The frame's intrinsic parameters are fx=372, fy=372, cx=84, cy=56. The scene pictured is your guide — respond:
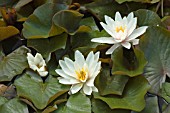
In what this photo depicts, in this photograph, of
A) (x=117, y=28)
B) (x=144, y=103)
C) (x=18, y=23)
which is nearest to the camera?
(x=144, y=103)

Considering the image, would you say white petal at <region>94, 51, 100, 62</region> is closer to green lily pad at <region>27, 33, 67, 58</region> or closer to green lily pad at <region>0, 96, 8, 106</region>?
green lily pad at <region>27, 33, 67, 58</region>

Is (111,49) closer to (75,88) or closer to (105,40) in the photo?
(105,40)

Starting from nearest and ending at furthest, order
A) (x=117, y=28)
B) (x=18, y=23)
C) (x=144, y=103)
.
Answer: (x=144, y=103), (x=117, y=28), (x=18, y=23)

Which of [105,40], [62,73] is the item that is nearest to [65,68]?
[62,73]

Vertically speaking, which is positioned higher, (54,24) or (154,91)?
(54,24)

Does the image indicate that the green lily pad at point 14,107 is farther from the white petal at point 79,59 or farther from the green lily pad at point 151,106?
the green lily pad at point 151,106

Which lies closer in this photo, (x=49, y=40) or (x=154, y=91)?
(x=154, y=91)

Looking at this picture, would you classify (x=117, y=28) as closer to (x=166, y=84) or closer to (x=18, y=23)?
(x=166, y=84)

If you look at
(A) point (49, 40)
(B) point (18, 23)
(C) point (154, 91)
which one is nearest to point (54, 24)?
(A) point (49, 40)
